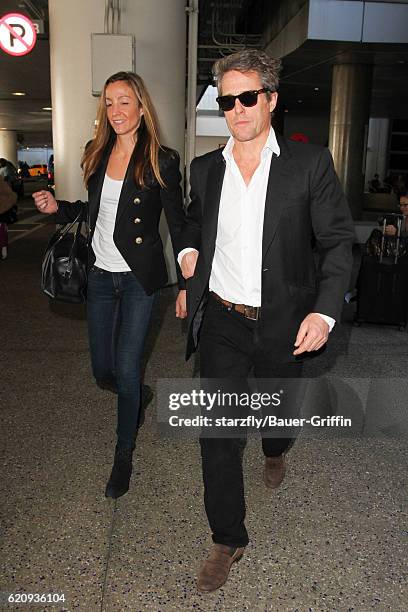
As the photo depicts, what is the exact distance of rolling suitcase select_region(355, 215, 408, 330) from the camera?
7332 millimetres

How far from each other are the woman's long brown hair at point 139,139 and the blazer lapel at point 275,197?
2.75 ft

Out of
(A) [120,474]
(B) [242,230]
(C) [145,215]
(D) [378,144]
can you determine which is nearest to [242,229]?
(B) [242,230]

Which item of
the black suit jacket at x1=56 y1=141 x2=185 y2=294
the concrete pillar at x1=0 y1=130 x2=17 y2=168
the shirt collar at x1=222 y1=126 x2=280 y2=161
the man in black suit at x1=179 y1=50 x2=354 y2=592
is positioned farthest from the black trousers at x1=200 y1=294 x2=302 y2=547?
the concrete pillar at x1=0 y1=130 x2=17 y2=168

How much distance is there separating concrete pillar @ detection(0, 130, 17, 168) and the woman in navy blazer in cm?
4541

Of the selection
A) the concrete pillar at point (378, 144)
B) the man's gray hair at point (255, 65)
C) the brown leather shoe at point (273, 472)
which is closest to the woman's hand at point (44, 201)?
the man's gray hair at point (255, 65)

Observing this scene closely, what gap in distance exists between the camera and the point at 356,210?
1845 cm

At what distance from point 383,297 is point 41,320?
4.14 m

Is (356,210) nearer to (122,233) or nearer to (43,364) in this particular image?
(43,364)

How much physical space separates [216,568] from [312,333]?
111cm

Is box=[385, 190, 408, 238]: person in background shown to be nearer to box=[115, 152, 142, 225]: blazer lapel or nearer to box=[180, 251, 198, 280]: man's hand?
box=[115, 152, 142, 225]: blazer lapel

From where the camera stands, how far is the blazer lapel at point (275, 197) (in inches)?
105

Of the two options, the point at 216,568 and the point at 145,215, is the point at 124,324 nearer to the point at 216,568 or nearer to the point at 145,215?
the point at 145,215

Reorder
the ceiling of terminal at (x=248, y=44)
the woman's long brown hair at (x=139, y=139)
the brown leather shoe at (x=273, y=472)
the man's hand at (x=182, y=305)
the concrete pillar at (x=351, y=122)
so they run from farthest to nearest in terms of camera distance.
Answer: the concrete pillar at (x=351, y=122) < the ceiling of terminal at (x=248, y=44) < the brown leather shoe at (x=273, y=472) < the woman's long brown hair at (x=139, y=139) < the man's hand at (x=182, y=305)

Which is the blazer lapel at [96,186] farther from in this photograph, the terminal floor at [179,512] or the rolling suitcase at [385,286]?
the rolling suitcase at [385,286]
